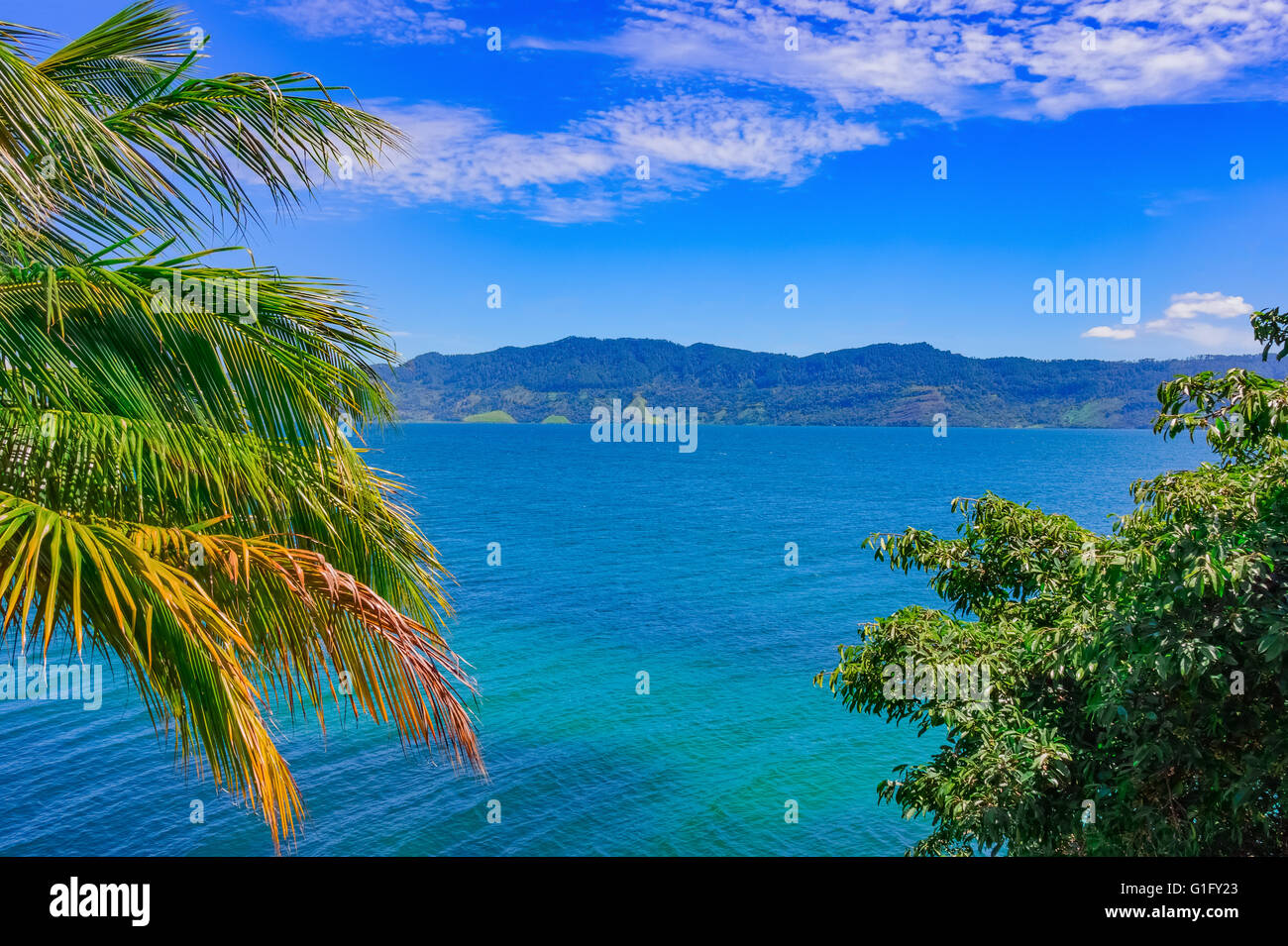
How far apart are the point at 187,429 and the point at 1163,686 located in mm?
7361

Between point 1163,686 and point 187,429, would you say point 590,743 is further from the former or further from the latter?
point 187,429

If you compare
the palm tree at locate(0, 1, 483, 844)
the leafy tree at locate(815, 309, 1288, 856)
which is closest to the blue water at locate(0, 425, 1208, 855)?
the palm tree at locate(0, 1, 483, 844)

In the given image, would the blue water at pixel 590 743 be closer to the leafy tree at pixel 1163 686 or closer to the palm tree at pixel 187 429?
the palm tree at pixel 187 429

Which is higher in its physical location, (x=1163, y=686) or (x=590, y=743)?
(x=1163, y=686)

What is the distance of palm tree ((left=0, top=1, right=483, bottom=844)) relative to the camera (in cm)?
385

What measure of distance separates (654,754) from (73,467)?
935 inches

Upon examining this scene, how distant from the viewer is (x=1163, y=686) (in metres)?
7.01

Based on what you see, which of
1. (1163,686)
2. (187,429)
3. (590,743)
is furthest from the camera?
(590,743)

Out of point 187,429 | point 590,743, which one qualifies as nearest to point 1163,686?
point 187,429

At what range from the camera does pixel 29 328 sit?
4.27m

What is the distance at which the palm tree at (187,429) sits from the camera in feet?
12.6

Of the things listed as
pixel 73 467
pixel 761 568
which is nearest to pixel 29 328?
pixel 73 467

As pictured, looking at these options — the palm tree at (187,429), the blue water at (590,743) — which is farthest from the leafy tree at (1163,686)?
the blue water at (590,743)
